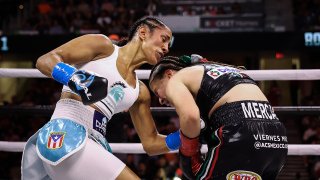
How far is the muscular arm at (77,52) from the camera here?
2.14 m

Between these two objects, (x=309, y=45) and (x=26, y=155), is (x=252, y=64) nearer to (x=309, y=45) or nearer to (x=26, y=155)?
(x=309, y=45)

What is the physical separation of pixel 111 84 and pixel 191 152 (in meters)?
0.52

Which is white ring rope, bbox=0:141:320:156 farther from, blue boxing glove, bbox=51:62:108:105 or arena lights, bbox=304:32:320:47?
arena lights, bbox=304:32:320:47

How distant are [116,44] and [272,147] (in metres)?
1.04

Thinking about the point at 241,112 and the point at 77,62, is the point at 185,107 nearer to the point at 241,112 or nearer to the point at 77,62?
the point at 241,112

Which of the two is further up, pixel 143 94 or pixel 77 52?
pixel 77 52

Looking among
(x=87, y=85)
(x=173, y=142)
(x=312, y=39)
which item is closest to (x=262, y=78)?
(x=173, y=142)

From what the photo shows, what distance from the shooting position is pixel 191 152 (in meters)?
2.11

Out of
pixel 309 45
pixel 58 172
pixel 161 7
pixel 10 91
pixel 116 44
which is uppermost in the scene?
pixel 116 44

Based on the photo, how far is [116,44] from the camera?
2656 mm

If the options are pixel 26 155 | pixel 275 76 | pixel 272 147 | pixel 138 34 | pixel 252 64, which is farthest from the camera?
pixel 252 64

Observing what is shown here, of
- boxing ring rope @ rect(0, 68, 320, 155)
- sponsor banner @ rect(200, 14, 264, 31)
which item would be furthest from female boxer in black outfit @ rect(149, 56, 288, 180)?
sponsor banner @ rect(200, 14, 264, 31)

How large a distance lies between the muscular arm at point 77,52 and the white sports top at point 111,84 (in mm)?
36

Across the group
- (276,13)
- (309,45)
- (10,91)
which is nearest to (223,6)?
(276,13)
